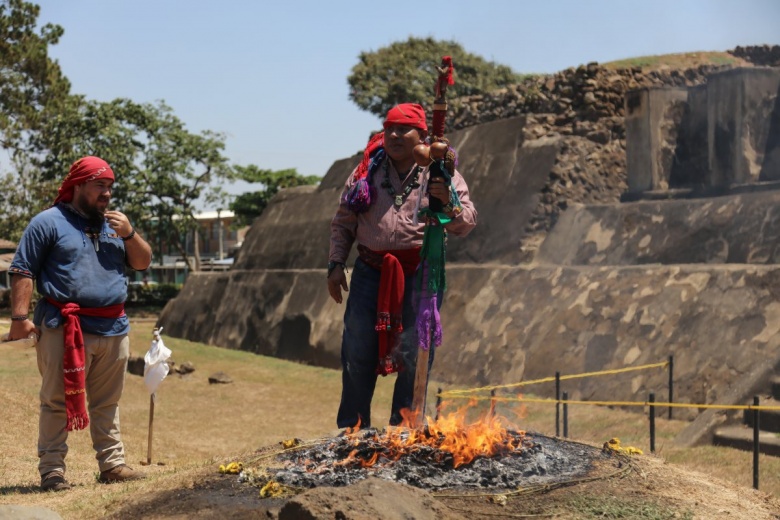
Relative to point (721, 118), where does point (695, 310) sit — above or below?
below

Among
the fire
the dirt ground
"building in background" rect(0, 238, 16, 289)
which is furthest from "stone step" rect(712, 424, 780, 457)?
"building in background" rect(0, 238, 16, 289)

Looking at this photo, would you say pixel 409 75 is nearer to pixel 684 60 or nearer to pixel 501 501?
pixel 684 60

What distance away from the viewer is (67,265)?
6.05 meters

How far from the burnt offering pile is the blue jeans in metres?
0.43

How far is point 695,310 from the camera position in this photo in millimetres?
10914

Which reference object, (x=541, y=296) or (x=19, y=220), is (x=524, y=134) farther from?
(x=19, y=220)

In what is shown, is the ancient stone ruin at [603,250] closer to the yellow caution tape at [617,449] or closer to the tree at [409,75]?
the yellow caution tape at [617,449]

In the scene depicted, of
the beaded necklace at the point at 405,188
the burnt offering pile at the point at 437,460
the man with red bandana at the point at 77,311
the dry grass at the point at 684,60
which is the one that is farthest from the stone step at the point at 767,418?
the dry grass at the point at 684,60

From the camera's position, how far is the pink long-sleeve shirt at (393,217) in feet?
19.6

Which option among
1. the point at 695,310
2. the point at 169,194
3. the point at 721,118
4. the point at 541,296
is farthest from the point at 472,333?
the point at 169,194

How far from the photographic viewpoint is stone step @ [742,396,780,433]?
8.57m

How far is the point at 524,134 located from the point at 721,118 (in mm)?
3057

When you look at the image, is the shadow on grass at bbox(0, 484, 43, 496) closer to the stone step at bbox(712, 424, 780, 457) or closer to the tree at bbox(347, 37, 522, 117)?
the stone step at bbox(712, 424, 780, 457)

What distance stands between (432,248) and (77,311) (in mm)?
2132
